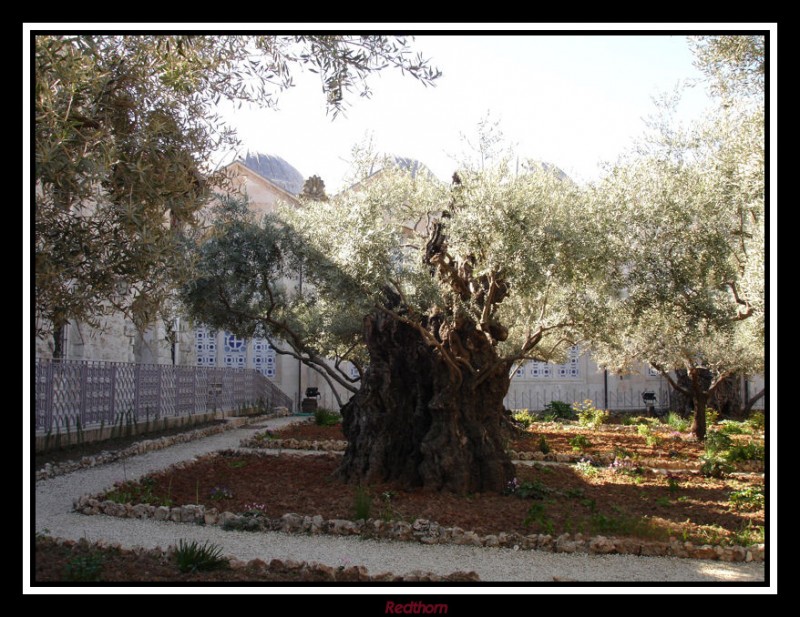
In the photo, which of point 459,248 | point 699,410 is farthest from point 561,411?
point 459,248

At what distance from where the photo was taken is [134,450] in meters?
12.5

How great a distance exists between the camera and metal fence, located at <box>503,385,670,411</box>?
87.5 ft

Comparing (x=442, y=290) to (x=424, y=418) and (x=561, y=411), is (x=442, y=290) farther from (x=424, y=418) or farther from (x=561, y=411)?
(x=561, y=411)

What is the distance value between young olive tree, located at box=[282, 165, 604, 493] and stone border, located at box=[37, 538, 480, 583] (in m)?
3.51

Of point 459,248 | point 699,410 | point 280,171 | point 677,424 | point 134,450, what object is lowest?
point 677,424

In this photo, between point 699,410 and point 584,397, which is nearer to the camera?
point 699,410

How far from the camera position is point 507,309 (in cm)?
1352

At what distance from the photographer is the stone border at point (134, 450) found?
995 cm

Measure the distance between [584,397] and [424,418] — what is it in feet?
61.6

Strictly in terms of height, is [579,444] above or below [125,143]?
below

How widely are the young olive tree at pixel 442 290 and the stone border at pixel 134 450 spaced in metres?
4.01
